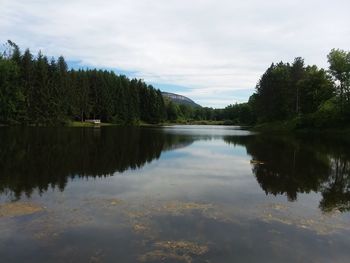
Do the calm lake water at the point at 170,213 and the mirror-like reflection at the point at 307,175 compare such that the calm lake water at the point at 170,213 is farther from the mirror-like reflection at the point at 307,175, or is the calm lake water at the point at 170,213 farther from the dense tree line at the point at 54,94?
the dense tree line at the point at 54,94

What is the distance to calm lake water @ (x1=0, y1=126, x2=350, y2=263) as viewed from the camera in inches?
344

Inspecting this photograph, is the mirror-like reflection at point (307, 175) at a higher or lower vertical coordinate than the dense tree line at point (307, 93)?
lower

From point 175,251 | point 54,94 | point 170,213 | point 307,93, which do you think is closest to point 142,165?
point 170,213

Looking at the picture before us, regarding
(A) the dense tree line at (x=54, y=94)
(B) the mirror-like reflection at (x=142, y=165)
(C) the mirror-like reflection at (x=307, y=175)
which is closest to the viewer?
(C) the mirror-like reflection at (x=307, y=175)

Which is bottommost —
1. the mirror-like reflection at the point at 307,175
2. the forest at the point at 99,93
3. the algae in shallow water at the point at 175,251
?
the algae in shallow water at the point at 175,251

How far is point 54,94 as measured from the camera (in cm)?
9538

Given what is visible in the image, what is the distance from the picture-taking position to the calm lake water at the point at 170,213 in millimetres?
8742

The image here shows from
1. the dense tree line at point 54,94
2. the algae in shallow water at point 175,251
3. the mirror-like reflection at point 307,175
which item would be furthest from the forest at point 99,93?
the algae in shallow water at point 175,251

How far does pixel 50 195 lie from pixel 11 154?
558 inches

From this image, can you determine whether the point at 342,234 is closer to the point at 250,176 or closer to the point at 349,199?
the point at 349,199

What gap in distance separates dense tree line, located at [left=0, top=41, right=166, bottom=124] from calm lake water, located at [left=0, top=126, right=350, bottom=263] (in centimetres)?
6847

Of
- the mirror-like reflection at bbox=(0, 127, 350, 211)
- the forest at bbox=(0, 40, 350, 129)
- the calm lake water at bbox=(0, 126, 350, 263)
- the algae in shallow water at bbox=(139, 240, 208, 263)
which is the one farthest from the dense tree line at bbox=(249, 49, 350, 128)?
the algae in shallow water at bbox=(139, 240, 208, 263)

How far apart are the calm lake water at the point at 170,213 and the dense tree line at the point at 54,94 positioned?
→ 6847cm

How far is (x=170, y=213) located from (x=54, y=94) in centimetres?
8958
